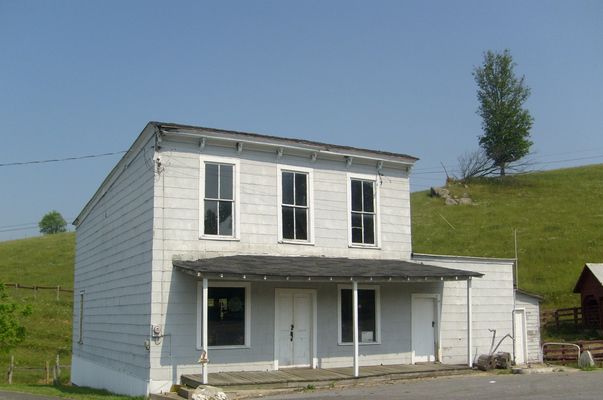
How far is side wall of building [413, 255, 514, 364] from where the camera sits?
2088 centimetres

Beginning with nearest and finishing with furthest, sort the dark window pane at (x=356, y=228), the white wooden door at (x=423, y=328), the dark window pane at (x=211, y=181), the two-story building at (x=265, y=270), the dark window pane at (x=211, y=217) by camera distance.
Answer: the two-story building at (x=265, y=270), the dark window pane at (x=211, y=217), the dark window pane at (x=211, y=181), the dark window pane at (x=356, y=228), the white wooden door at (x=423, y=328)

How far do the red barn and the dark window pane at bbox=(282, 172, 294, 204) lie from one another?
66.1 ft

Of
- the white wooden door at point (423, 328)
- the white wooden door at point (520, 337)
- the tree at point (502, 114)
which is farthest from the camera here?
the tree at point (502, 114)

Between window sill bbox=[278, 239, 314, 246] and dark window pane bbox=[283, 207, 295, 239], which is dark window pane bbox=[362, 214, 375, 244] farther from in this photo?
dark window pane bbox=[283, 207, 295, 239]

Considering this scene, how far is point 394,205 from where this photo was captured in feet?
69.1

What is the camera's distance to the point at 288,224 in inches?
746

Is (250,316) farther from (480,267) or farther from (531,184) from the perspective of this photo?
(531,184)

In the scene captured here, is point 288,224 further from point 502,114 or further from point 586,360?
point 502,114

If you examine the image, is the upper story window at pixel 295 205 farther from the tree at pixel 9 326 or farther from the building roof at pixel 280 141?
the tree at pixel 9 326

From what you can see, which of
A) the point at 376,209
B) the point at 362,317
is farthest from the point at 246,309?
the point at 376,209

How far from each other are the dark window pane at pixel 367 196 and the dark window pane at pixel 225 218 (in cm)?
462

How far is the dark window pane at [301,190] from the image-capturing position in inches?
758

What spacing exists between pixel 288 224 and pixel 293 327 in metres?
2.89

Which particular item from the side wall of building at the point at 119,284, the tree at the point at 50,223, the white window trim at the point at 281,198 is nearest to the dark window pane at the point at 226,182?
the white window trim at the point at 281,198
